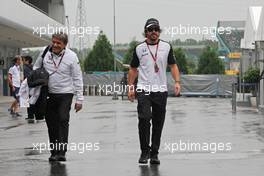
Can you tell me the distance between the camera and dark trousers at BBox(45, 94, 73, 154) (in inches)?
350

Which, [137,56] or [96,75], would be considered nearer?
[137,56]

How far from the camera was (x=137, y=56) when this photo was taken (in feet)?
28.0

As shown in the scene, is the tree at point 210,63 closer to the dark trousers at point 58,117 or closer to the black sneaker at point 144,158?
the dark trousers at point 58,117

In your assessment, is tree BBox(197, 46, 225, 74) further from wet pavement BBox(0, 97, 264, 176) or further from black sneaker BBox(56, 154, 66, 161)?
black sneaker BBox(56, 154, 66, 161)

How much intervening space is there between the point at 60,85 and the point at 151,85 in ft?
4.26

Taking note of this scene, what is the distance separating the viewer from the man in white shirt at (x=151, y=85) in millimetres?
8398

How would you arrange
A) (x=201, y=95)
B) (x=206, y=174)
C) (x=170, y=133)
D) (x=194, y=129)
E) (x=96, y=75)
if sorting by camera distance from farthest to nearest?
1. (x=96, y=75)
2. (x=201, y=95)
3. (x=194, y=129)
4. (x=170, y=133)
5. (x=206, y=174)

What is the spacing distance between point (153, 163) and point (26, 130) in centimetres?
644

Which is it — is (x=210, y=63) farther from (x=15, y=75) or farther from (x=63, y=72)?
(x=63, y=72)

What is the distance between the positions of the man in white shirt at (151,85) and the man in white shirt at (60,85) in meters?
0.91

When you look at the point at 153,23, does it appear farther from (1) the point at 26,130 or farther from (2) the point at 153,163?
(1) the point at 26,130

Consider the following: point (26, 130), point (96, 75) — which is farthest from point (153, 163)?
point (96, 75)

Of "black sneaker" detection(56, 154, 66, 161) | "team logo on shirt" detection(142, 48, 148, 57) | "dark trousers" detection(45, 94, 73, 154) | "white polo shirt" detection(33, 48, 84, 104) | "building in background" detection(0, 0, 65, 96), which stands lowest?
"black sneaker" detection(56, 154, 66, 161)

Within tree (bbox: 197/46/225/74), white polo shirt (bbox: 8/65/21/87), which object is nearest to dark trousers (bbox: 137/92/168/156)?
white polo shirt (bbox: 8/65/21/87)
